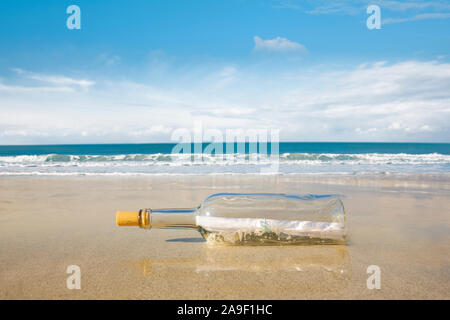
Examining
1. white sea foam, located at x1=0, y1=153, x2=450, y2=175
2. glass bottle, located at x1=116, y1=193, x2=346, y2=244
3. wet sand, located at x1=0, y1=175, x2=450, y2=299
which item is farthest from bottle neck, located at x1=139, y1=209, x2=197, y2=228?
white sea foam, located at x1=0, y1=153, x2=450, y2=175

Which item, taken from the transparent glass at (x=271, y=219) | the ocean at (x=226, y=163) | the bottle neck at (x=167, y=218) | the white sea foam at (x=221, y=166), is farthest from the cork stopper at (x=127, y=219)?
the white sea foam at (x=221, y=166)

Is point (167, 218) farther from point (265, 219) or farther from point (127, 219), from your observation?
point (265, 219)

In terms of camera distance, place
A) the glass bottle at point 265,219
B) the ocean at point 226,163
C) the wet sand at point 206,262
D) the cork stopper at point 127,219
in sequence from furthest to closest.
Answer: the ocean at point 226,163
the glass bottle at point 265,219
the cork stopper at point 127,219
the wet sand at point 206,262

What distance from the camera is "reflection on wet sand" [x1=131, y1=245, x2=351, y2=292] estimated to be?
126cm

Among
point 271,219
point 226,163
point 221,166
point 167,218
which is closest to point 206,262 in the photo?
point 167,218

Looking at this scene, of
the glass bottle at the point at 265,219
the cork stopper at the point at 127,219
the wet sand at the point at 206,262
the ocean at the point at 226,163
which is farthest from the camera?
the ocean at the point at 226,163

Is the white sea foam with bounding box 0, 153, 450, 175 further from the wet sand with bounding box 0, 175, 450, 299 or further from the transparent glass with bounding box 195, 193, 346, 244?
the transparent glass with bounding box 195, 193, 346, 244

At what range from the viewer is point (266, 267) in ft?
4.58

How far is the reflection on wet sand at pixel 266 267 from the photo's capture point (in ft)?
4.15

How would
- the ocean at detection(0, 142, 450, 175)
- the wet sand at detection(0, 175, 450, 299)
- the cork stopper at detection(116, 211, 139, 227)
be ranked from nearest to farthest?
1. the wet sand at detection(0, 175, 450, 299)
2. the cork stopper at detection(116, 211, 139, 227)
3. the ocean at detection(0, 142, 450, 175)

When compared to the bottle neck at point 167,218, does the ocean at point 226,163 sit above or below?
below

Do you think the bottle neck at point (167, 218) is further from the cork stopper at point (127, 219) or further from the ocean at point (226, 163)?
the ocean at point (226, 163)

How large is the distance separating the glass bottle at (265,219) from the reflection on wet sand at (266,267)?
0.05 meters
